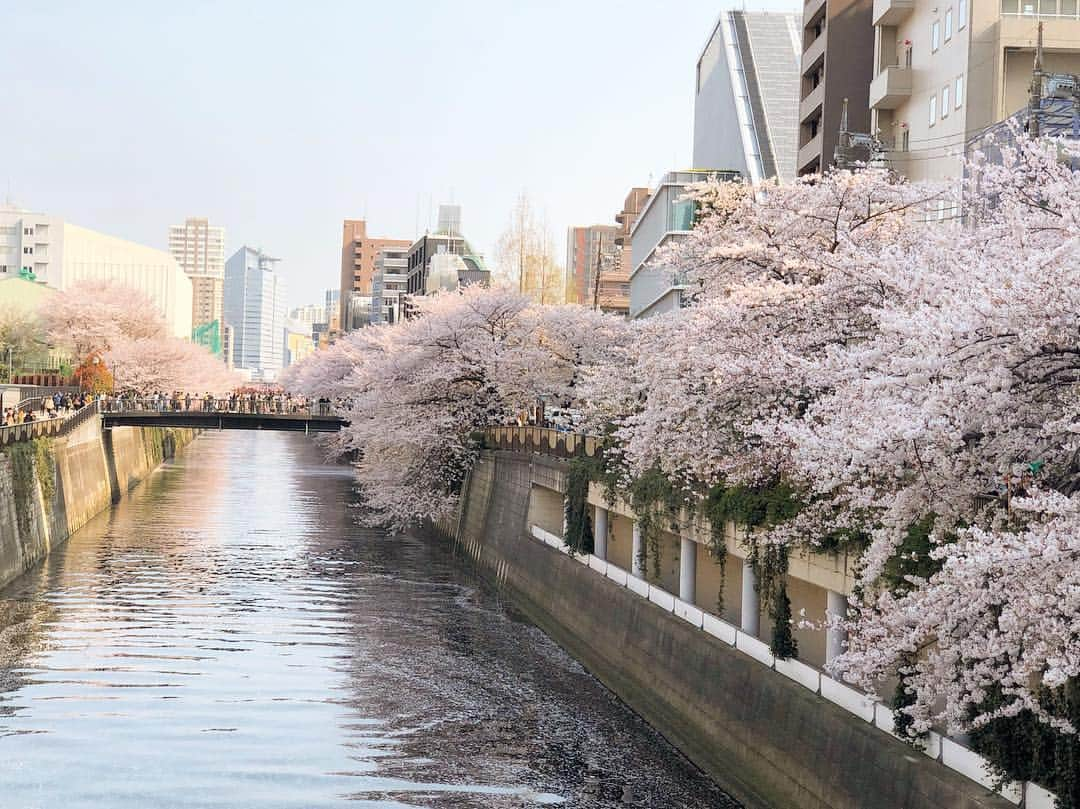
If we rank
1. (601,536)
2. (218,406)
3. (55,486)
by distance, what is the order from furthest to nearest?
(218,406)
(55,486)
(601,536)

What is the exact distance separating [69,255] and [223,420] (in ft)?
299

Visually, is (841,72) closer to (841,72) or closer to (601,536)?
(841,72)

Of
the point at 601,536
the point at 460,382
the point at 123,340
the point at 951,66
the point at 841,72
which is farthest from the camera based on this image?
the point at 123,340

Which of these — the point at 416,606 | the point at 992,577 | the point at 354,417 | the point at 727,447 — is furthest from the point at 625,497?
the point at 354,417

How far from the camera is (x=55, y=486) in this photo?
4909 centimetres

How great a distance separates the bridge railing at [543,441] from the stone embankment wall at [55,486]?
15.4 meters

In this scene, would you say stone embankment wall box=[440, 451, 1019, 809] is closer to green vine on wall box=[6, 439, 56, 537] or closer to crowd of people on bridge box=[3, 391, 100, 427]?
green vine on wall box=[6, 439, 56, 537]

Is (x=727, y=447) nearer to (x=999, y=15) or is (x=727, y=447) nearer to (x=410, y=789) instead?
(x=410, y=789)

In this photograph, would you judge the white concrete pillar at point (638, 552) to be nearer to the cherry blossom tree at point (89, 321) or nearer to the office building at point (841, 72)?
the office building at point (841, 72)

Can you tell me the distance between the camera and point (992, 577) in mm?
12062

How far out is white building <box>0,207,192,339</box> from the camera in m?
152

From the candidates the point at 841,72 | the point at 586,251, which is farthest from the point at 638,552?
the point at 586,251

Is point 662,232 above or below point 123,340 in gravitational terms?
above

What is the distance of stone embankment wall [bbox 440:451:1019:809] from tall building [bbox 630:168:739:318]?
25.2 meters
